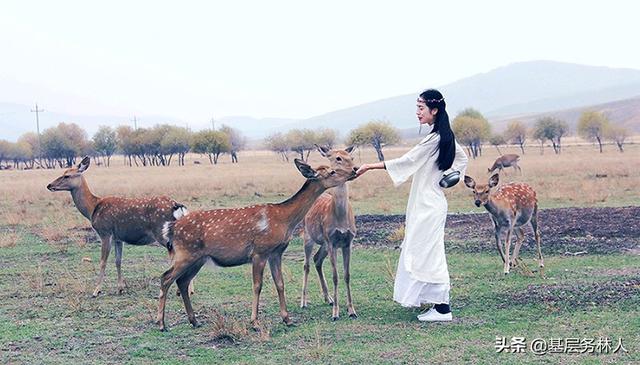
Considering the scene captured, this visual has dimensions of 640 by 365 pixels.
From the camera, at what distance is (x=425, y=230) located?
8.66 m

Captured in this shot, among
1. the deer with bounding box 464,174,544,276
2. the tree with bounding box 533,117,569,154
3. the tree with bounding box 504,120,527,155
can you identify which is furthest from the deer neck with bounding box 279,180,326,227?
the tree with bounding box 504,120,527,155

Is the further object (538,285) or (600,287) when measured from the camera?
(538,285)

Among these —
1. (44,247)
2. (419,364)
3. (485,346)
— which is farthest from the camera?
(44,247)

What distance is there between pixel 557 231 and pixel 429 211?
842 centimetres

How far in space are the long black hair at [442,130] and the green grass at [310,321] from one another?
1948 millimetres

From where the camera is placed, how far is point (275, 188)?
109 feet

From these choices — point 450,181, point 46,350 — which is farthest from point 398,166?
point 46,350

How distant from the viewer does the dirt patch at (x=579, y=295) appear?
9227 mm

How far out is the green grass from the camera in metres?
7.59

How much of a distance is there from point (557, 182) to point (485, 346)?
84.8ft

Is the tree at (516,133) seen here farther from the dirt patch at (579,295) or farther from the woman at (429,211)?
the woman at (429,211)

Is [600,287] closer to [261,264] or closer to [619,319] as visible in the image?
[619,319]

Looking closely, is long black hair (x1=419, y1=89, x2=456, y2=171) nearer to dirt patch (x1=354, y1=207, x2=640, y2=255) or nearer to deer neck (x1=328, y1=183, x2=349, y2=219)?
deer neck (x1=328, y1=183, x2=349, y2=219)

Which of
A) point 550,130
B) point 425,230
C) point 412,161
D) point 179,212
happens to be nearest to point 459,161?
point 412,161
